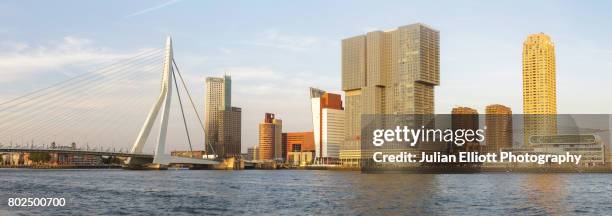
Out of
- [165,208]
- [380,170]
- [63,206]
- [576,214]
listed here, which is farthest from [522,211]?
[380,170]

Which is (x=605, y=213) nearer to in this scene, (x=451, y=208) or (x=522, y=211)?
(x=522, y=211)

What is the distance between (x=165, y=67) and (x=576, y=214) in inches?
3717

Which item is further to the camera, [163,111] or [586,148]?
[586,148]

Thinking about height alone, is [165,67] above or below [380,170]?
above

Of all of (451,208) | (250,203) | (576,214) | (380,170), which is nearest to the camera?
(576,214)

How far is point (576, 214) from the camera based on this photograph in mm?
43375

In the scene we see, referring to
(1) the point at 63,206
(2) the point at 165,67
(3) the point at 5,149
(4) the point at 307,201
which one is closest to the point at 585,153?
(2) the point at 165,67

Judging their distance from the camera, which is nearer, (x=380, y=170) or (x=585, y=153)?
(x=380, y=170)

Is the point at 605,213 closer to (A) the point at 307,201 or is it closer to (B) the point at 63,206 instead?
(A) the point at 307,201

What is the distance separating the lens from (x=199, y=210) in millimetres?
43938

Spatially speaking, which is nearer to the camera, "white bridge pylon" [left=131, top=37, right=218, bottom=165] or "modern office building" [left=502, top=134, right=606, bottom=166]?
"white bridge pylon" [left=131, top=37, right=218, bottom=165]

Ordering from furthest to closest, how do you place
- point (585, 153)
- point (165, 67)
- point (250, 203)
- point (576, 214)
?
point (585, 153) < point (165, 67) < point (250, 203) < point (576, 214)

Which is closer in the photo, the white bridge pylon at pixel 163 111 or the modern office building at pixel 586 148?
the white bridge pylon at pixel 163 111

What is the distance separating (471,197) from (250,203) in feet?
64.3
